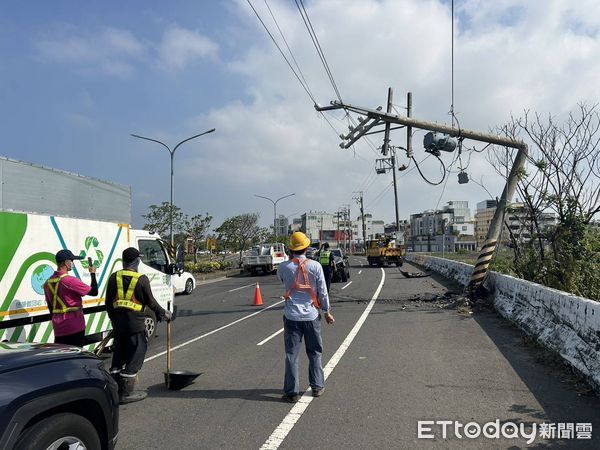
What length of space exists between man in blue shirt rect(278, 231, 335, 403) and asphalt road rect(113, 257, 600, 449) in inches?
9.2

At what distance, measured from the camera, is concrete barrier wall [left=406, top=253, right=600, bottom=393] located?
Result: 6.09 m

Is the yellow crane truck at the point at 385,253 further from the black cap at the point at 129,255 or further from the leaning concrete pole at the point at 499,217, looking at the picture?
the black cap at the point at 129,255

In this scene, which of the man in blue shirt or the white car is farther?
the white car

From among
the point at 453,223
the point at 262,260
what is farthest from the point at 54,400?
the point at 453,223

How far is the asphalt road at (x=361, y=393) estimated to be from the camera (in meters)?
4.49

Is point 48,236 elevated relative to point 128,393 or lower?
elevated

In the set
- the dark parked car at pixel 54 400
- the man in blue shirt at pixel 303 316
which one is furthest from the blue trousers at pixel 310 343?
the dark parked car at pixel 54 400

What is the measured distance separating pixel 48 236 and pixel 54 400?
445 centimetres

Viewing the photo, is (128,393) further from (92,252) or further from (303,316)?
(92,252)

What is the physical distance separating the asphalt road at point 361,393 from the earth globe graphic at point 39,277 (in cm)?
182

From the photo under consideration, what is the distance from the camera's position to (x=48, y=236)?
692 cm

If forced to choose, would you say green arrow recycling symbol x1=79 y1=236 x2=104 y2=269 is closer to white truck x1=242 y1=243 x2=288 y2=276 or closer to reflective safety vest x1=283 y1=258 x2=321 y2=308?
reflective safety vest x1=283 y1=258 x2=321 y2=308

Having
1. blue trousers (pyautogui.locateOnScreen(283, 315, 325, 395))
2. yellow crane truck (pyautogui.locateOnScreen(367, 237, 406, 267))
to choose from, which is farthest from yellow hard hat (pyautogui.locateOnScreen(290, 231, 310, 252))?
yellow crane truck (pyautogui.locateOnScreen(367, 237, 406, 267))

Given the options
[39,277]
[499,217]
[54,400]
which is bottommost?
[54,400]
